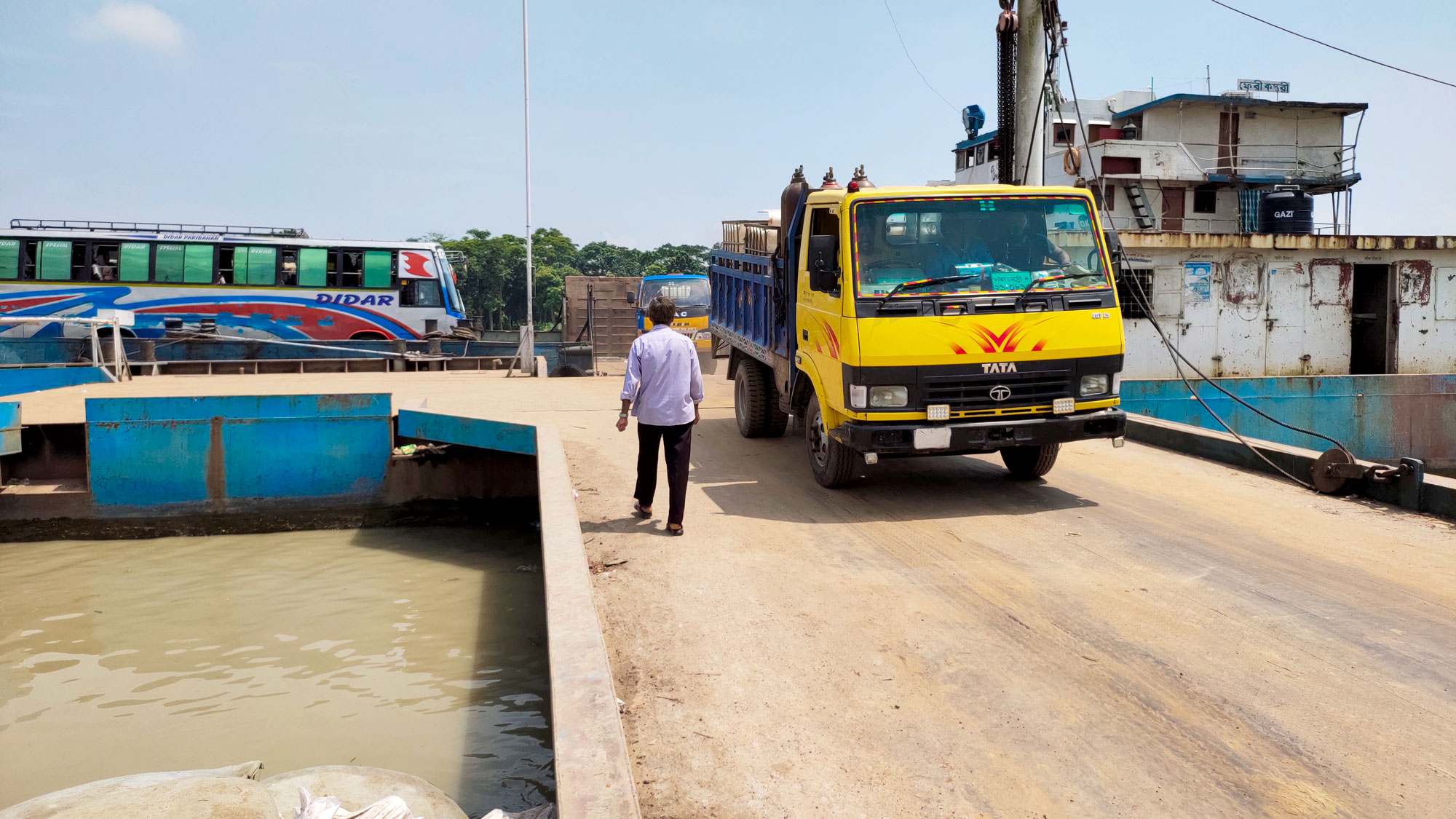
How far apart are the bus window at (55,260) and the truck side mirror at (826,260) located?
2414cm

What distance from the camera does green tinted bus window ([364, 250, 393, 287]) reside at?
87.0ft

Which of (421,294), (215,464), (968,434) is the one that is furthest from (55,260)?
(968,434)

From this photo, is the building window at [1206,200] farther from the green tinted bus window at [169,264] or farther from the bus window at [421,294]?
the green tinted bus window at [169,264]

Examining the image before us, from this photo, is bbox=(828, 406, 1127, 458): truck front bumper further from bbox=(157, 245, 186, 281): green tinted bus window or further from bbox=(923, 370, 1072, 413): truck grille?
bbox=(157, 245, 186, 281): green tinted bus window

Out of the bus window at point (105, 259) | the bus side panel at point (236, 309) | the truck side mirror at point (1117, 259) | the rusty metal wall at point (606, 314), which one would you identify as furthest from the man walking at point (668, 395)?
the rusty metal wall at point (606, 314)

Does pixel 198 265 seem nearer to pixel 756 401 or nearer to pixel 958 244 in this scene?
pixel 756 401

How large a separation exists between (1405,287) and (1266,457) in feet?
59.0

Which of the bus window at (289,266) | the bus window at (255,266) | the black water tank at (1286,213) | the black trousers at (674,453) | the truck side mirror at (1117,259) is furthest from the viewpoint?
the black water tank at (1286,213)

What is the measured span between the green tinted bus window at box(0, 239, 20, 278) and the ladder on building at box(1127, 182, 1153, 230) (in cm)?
3197

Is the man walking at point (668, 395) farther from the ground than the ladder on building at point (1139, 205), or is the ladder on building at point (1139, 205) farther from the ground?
the ladder on building at point (1139, 205)

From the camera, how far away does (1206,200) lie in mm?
37219

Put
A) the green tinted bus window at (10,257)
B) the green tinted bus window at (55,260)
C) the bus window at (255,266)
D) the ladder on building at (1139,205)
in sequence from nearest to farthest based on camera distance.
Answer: the green tinted bus window at (10,257)
the green tinted bus window at (55,260)
the bus window at (255,266)
the ladder on building at (1139,205)

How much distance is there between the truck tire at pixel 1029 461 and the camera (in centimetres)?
845

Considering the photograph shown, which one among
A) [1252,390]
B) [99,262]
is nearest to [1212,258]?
[1252,390]
